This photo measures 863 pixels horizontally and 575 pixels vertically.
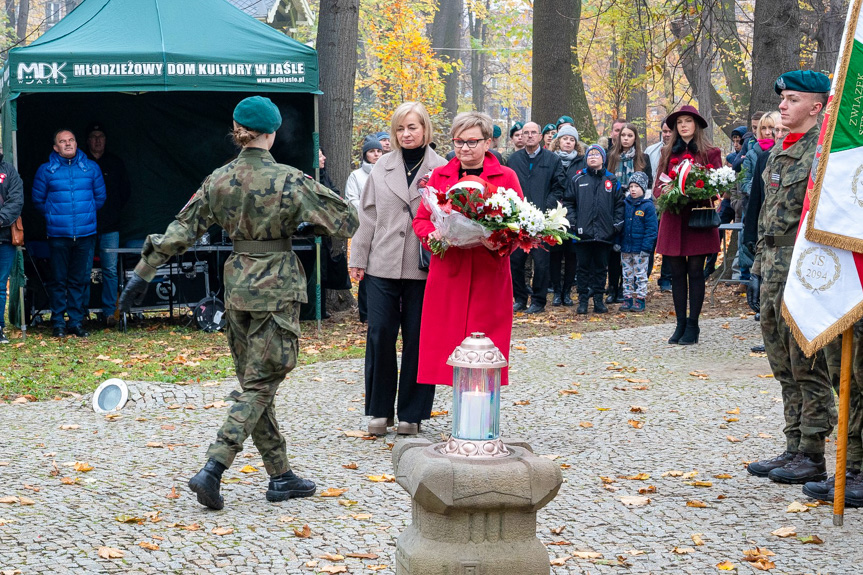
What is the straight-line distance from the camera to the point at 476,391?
4.14 meters

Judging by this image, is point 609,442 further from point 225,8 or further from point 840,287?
point 225,8

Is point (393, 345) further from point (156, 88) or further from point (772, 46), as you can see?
point (772, 46)

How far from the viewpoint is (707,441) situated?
7062 millimetres

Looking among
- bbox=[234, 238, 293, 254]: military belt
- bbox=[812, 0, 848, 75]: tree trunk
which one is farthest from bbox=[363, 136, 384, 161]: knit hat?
bbox=[812, 0, 848, 75]: tree trunk

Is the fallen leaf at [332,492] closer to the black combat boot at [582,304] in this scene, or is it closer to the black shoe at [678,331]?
the black shoe at [678,331]

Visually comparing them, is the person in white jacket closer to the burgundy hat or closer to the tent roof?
the tent roof

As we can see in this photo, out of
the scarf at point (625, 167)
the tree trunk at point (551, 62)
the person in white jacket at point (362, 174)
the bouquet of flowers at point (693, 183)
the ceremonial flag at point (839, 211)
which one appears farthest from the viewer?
the tree trunk at point (551, 62)

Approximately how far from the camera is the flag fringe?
5188mm

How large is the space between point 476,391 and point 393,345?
3.13 metres

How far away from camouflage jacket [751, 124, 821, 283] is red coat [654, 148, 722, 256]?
405cm

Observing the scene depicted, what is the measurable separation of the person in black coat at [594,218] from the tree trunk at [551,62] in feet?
11.6

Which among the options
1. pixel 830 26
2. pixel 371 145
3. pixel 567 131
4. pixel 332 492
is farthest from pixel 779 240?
pixel 830 26

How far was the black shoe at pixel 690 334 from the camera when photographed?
10.9m

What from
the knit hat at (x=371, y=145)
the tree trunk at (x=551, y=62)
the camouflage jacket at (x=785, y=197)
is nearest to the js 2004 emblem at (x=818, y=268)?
the camouflage jacket at (x=785, y=197)
